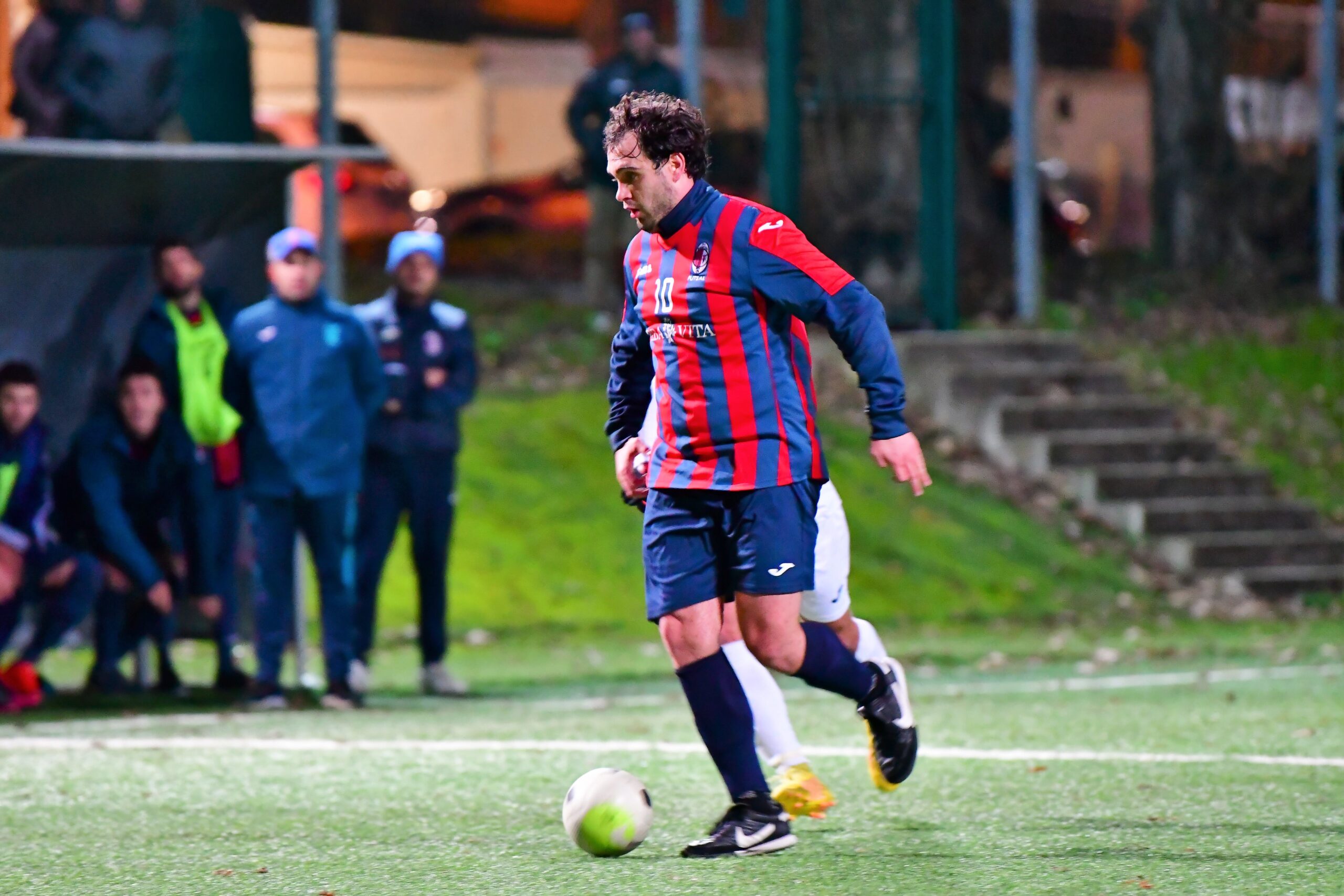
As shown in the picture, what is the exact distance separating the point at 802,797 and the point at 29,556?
497 centimetres

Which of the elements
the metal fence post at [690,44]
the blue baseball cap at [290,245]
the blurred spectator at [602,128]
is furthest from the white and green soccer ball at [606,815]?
the metal fence post at [690,44]

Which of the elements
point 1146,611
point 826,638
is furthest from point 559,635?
point 826,638

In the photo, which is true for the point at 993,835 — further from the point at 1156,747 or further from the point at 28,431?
the point at 28,431

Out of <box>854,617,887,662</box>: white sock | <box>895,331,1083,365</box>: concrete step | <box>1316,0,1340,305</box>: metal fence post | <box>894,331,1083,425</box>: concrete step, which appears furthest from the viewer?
<box>1316,0,1340,305</box>: metal fence post

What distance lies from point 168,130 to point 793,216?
7.10 metres

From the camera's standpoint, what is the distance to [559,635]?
43.7ft

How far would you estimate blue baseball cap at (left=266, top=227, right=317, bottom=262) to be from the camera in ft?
32.9

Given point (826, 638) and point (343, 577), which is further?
point (343, 577)

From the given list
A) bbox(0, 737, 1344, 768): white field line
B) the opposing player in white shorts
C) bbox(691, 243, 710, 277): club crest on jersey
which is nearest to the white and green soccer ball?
the opposing player in white shorts

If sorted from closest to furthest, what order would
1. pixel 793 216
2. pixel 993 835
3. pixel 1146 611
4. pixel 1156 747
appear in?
pixel 993 835, pixel 1156 747, pixel 1146 611, pixel 793 216

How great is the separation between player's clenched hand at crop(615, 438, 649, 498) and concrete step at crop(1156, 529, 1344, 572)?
9.84 meters

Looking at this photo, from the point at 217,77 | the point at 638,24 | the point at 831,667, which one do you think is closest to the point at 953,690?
the point at 217,77

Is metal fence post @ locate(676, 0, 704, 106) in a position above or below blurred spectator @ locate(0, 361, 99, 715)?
above

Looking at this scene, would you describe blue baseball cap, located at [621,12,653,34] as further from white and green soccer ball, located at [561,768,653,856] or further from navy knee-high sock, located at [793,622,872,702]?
white and green soccer ball, located at [561,768,653,856]
